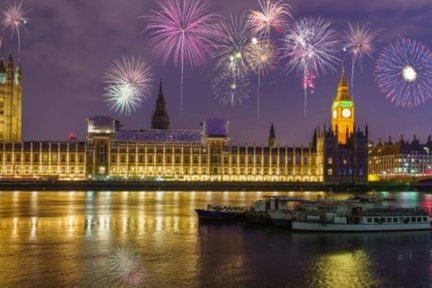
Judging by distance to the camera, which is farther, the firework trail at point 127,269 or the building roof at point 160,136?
the building roof at point 160,136

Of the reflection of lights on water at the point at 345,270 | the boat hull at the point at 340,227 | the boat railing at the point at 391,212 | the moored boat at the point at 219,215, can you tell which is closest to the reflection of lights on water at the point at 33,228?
the moored boat at the point at 219,215

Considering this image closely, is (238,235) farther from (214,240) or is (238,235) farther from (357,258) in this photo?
(357,258)

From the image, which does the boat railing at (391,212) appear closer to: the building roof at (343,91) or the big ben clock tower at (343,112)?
the big ben clock tower at (343,112)

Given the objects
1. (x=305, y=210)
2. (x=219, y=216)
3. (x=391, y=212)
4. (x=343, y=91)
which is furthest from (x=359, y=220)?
(x=343, y=91)

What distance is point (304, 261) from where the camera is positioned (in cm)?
3481

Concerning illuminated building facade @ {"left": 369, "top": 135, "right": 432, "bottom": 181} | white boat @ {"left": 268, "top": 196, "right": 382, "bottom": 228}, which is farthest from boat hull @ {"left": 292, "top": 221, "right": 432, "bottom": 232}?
illuminated building facade @ {"left": 369, "top": 135, "right": 432, "bottom": 181}

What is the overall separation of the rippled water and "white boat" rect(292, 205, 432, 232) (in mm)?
1063

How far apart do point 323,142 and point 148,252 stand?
350ft

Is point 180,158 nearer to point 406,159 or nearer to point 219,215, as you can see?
point 406,159

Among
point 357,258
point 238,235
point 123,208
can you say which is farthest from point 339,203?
point 123,208

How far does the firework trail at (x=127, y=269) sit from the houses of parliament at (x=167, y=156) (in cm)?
9757

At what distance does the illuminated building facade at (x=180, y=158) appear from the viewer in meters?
135

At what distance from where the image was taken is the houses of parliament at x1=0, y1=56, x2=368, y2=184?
135m

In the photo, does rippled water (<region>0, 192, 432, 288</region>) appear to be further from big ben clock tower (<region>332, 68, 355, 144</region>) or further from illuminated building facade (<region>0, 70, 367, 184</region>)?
big ben clock tower (<region>332, 68, 355, 144</region>)
